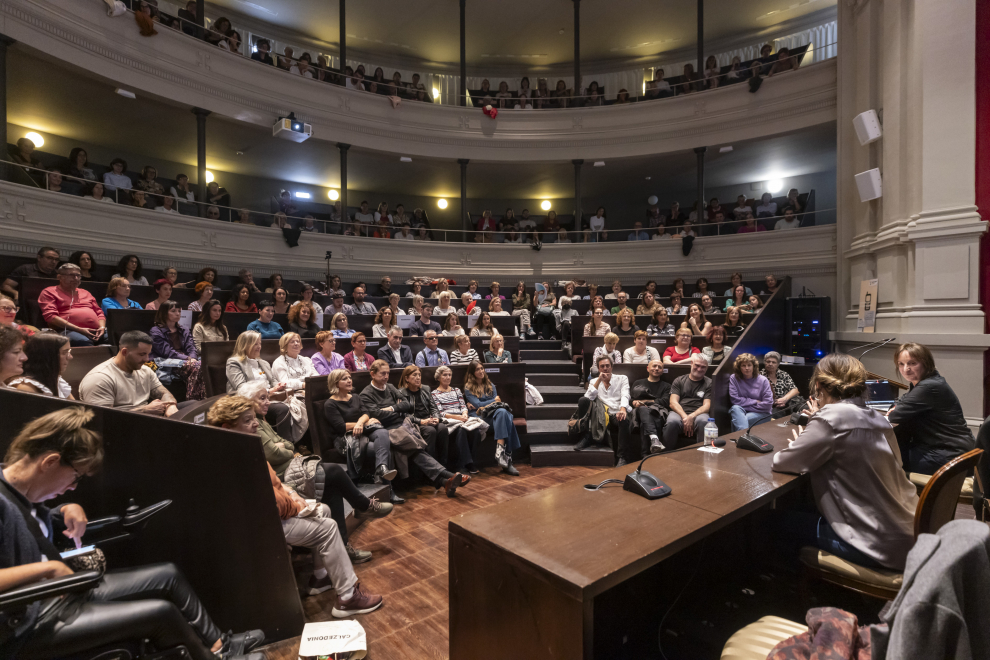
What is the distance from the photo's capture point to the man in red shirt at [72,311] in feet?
13.5

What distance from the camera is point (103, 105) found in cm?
834

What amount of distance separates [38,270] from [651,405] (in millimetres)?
6386

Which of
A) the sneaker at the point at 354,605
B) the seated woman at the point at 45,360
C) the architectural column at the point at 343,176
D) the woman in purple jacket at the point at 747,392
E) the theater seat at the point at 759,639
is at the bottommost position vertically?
the sneaker at the point at 354,605

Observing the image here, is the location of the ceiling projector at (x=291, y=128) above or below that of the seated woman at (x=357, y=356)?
above

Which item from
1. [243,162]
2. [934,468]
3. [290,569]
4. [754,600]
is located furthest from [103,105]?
[934,468]

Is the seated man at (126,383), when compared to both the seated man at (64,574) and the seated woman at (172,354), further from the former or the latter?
the seated man at (64,574)

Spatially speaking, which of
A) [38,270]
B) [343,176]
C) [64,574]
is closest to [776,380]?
[64,574]

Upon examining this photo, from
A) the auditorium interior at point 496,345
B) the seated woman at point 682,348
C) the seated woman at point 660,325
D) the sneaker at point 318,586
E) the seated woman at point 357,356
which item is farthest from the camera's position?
the seated woman at point 660,325

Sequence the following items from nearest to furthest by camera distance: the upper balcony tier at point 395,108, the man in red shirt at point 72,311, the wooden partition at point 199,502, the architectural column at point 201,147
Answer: the wooden partition at point 199,502 → the man in red shirt at point 72,311 → the upper balcony tier at point 395,108 → the architectural column at point 201,147

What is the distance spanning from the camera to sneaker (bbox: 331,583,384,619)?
2.23 m

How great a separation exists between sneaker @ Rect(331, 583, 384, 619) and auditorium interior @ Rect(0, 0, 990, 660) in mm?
22

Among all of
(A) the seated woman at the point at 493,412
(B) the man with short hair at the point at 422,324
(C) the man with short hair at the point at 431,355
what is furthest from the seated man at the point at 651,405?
(B) the man with short hair at the point at 422,324

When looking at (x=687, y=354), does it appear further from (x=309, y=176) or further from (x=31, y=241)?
(x=309, y=176)

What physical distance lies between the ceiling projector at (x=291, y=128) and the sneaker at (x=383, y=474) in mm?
7318
